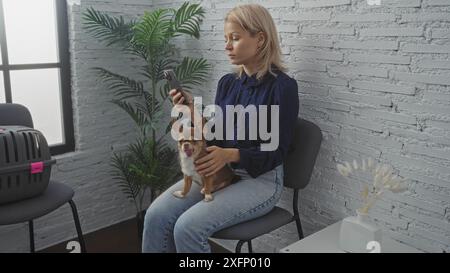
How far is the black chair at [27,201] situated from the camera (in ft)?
5.05

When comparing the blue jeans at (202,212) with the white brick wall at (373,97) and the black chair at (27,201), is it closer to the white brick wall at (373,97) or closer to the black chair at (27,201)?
the white brick wall at (373,97)

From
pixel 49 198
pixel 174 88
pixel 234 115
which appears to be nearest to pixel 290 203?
pixel 234 115

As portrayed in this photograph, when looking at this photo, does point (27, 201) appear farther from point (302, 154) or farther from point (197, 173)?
point (302, 154)

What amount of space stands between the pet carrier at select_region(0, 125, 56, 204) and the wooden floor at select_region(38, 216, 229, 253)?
0.72 meters

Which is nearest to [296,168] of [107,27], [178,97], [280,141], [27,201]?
[280,141]

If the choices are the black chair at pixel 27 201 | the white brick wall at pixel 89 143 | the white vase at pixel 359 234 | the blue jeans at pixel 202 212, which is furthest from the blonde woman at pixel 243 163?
the white brick wall at pixel 89 143

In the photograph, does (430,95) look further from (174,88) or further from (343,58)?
(174,88)

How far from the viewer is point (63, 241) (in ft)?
7.61

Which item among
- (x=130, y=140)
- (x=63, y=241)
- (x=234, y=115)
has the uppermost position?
(x=234, y=115)

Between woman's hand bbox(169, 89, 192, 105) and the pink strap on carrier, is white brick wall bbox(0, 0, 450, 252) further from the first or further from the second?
the pink strap on carrier

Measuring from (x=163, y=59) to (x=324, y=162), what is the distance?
110 centimetres

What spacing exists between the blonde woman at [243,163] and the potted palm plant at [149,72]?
1.87ft

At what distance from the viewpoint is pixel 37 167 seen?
160cm

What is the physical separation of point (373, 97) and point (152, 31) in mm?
1113
